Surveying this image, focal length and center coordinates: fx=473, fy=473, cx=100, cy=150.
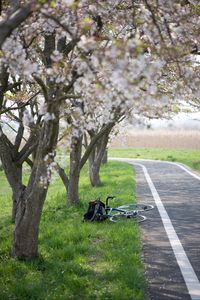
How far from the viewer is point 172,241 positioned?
10.4 meters

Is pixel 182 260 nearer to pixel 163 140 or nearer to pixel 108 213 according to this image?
pixel 108 213

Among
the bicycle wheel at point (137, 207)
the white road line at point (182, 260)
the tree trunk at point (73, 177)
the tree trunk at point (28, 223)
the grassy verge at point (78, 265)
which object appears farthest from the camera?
the tree trunk at point (73, 177)

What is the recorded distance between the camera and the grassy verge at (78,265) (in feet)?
24.4

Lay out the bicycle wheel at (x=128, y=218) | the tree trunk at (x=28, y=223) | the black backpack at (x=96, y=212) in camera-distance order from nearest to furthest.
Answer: the tree trunk at (x=28, y=223) < the black backpack at (x=96, y=212) < the bicycle wheel at (x=128, y=218)

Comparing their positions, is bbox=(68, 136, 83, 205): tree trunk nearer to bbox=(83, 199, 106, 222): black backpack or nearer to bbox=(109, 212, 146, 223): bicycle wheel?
bbox=(109, 212, 146, 223): bicycle wheel

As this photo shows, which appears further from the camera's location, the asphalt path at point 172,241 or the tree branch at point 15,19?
the asphalt path at point 172,241

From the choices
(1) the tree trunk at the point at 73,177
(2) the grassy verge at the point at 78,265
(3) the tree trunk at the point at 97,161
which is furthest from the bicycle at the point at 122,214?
(3) the tree trunk at the point at 97,161

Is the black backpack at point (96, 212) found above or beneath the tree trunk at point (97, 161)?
beneath

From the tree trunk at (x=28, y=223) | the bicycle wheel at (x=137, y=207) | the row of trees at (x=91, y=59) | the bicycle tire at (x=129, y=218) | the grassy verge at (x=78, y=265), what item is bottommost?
the grassy verge at (x=78, y=265)

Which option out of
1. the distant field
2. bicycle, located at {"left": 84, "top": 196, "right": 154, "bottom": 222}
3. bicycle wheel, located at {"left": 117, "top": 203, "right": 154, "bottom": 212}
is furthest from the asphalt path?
the distant field

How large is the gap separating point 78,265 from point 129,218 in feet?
14.5

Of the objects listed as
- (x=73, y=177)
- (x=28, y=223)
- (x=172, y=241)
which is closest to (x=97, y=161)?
(x=73, y=177)

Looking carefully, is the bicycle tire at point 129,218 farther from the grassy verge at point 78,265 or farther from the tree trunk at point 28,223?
the tree trunk at point 28,223

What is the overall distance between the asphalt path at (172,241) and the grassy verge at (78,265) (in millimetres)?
290
